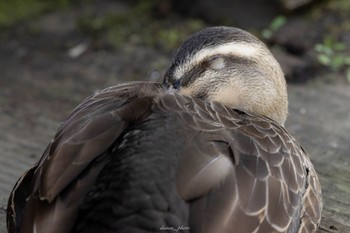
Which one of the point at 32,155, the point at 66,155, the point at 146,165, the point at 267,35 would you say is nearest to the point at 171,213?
the point at 146,165

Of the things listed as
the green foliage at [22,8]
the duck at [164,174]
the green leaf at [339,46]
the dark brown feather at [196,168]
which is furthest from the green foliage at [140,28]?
the dark brown feather at [196,168]

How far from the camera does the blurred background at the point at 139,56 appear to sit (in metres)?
5.17

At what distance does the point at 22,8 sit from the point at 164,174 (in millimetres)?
4098

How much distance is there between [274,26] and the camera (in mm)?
6496

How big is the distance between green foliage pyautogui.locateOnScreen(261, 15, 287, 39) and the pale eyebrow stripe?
1.82 m

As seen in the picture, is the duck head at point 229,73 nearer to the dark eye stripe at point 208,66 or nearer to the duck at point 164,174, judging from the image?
the dark eye stripe at point 208,66

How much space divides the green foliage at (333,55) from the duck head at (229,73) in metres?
A: 1.33

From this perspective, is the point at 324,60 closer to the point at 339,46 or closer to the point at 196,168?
the point at 339,46

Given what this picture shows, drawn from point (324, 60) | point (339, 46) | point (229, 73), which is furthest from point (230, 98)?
point (339, 46)

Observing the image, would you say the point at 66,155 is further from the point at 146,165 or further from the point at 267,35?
the point at 267,35

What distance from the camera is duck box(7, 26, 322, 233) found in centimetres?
334

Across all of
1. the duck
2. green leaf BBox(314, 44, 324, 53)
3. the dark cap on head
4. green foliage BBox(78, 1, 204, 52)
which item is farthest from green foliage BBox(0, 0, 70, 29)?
the duck

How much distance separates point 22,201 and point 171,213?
0.82 meters

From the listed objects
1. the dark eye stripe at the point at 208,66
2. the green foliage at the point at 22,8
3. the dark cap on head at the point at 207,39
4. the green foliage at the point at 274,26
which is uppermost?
the dark cap on head at the point at 207,39
